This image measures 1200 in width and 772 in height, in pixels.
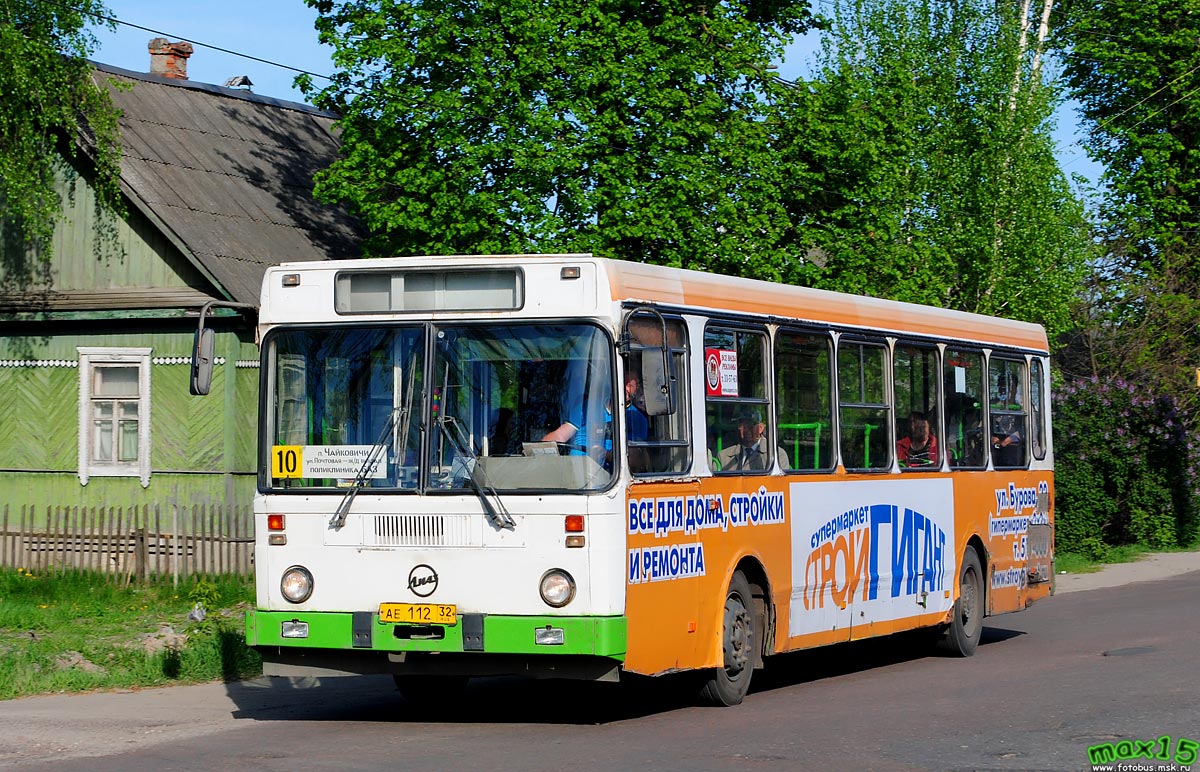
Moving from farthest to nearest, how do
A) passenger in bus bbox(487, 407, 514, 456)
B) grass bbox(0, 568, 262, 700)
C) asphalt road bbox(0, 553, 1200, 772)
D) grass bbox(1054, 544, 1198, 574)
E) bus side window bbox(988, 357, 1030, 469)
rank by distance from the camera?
grass bbox(1054, 544, 1198, 574) → bus side window bbox(988, 357, 1030, 469) → grass bbox(0, 568, 262, 700) → passenger in bus bbox(487, 407, 514, 456) → asphalt road bbox(0, 553, 1200, 772)

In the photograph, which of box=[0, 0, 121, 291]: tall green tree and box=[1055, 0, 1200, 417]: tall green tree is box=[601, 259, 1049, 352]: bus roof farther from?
box=[1055, 0, 1200, 417]: tall green tree

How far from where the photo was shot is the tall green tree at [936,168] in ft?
84.5

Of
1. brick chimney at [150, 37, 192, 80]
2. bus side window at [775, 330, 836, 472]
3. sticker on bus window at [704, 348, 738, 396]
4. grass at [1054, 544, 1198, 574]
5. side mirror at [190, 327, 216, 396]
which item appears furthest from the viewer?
brick chimney at [150, 37, 192, 80]

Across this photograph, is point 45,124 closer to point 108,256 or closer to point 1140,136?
point 108,256

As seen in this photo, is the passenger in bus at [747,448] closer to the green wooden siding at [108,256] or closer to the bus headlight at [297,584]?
the bus headlight at [297,584]

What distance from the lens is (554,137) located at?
22828 millimetres

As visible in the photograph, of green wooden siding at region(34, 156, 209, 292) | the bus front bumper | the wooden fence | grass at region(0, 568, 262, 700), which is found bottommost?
grass at region(0, 568, 262, 700)

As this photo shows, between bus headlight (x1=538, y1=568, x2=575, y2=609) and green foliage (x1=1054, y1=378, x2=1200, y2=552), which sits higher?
green foliage (x1=1054, y1=378, x2=1200, y2=552)

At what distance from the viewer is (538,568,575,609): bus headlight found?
33.6ft

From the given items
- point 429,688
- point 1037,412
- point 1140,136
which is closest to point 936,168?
point 1037,412

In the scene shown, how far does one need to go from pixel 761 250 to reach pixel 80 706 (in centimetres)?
1391

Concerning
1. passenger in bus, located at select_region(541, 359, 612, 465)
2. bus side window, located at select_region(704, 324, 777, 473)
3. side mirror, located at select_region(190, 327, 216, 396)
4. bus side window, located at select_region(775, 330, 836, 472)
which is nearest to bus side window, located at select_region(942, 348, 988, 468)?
bus side window, located at select_region(775, 330, 836, 472)

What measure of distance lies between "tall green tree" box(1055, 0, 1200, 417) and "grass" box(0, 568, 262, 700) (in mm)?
20038

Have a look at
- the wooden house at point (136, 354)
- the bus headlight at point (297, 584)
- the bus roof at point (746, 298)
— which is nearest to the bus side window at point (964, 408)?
the bus roof at point (746, 298)
